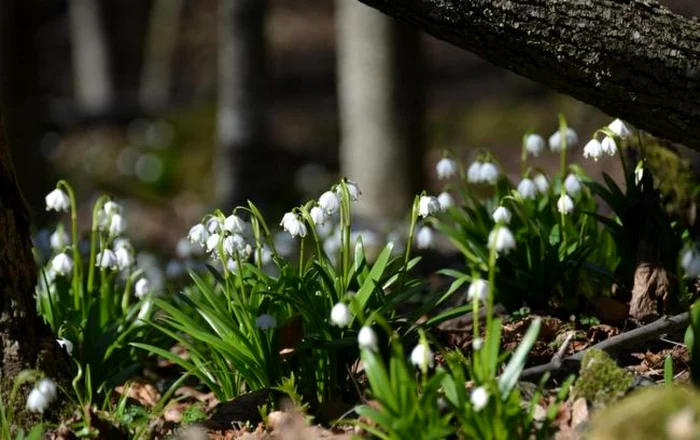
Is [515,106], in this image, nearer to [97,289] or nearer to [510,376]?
[97,289]

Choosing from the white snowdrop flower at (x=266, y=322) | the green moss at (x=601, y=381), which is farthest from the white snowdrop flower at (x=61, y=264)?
the green moss at (x=601, y=381)

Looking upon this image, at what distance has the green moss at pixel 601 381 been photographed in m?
2.94

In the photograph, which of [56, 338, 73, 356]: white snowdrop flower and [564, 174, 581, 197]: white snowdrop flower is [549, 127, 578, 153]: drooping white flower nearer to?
[564, 174, 581, 197]: white snowdrop flower

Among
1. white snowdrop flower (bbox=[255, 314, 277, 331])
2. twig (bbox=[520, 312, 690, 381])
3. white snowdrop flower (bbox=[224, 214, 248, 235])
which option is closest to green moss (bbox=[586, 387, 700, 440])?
twig (bbox=[520, 312, 690, 381])

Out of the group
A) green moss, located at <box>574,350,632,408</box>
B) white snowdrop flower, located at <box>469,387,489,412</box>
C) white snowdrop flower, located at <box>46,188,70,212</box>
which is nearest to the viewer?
white snowdrop flower, located at <box>469,387,489,412</box>

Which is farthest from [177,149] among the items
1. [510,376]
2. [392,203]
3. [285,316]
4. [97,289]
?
[510,376]

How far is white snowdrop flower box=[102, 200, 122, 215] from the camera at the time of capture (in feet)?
13.6

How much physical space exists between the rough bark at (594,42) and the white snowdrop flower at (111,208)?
1.43 metres

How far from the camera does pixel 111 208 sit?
13.7ft

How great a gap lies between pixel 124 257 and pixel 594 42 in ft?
6.81

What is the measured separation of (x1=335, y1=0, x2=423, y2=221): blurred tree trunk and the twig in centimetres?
455

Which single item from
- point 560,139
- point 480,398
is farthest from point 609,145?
point 480,398

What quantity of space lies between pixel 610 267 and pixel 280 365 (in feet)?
4.98

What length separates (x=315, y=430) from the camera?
3.19 metres
